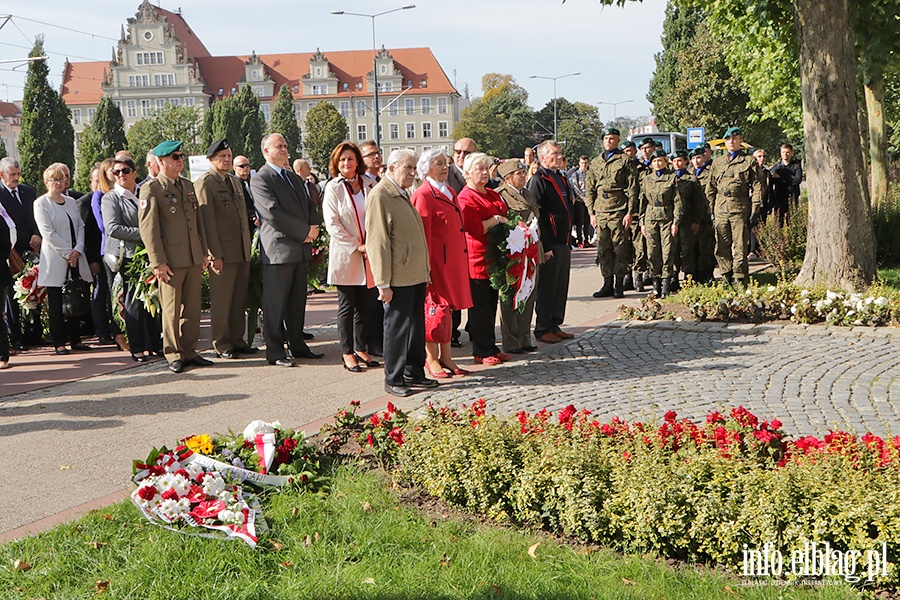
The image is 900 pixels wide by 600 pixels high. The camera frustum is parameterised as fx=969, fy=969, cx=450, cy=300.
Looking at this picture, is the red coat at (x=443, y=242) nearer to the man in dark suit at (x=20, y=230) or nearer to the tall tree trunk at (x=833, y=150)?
the man in dark suit at (x=20, y=230)

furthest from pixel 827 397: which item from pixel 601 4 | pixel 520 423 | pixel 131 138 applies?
pixel 131 138

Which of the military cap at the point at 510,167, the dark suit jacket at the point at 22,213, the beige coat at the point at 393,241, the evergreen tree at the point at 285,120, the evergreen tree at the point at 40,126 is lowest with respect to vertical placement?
the beige coat at the point at 393,241

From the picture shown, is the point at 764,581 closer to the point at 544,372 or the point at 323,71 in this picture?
the point at 544,372

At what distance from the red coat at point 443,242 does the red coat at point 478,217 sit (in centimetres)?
50

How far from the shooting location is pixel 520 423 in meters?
5.72

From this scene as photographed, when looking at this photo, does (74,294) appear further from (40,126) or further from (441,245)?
(40,126)

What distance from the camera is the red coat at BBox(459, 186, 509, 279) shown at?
9.17 metres

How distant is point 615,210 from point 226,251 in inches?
249

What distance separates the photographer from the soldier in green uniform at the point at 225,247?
9.76 meters

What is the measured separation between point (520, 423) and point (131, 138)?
2968 inches

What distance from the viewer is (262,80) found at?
123m

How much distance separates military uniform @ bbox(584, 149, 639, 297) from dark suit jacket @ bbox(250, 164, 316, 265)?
5.63m

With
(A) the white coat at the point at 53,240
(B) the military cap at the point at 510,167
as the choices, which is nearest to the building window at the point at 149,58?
(A) the white coat at the point at 53,240

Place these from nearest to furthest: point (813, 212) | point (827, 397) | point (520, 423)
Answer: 1. point (520, 423)
2. point (827, 397)
3. point (813, 212)
